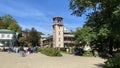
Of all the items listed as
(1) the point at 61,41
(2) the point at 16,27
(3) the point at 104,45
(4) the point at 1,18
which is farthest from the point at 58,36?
(3) the point at 104,45

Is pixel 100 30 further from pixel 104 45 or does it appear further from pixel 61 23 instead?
pixel 61 23

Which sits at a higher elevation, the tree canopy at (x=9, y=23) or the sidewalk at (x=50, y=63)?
the tree canopy at (x=9, y=23)

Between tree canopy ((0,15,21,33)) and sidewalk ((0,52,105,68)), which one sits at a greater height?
tree canopy ((0,15,21,33))

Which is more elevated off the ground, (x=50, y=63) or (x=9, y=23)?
(x=9, y=23)

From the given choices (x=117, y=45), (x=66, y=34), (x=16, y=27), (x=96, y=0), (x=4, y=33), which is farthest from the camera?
(x=66, y=34)

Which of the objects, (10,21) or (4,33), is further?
(10,21)

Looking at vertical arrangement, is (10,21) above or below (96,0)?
above

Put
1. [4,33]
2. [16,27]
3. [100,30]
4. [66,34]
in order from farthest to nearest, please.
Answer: [66,34]
[16,27]
[4,33]
[100,30]

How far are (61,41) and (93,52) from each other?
237 ft

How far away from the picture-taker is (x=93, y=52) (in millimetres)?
47656

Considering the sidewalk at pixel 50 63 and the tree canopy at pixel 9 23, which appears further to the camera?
the tree canopy at pixel 9 23

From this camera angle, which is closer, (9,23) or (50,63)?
(50,63)

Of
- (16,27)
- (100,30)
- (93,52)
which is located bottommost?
(93,52)

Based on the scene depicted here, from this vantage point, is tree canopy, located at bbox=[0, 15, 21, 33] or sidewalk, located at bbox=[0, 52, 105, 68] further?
tree canopy, located at bbox=[0, 15, 21, 33]
